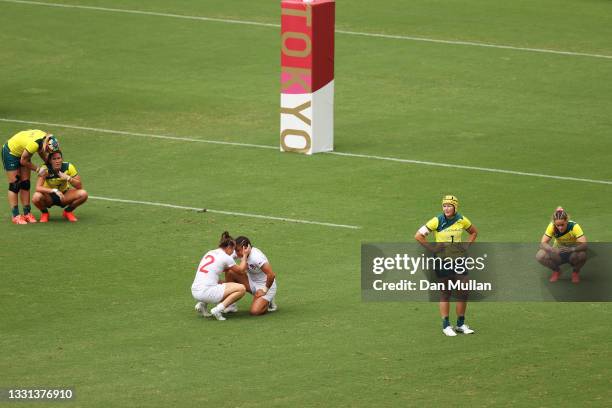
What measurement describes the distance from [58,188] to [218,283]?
6512 millimetres

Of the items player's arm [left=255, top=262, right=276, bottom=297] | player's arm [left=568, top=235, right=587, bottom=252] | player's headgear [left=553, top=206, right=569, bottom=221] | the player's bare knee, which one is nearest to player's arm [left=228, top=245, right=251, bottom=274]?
player's arm [left=255, top=262, right=276, bottom=297]

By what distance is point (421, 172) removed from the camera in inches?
1114

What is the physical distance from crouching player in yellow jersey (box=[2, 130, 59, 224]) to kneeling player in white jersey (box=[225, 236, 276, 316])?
5.97 meters

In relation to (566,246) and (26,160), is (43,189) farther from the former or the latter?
(566,246)

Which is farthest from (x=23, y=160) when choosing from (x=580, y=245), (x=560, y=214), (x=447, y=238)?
(x=580, y=245)

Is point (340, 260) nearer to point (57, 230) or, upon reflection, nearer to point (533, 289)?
point (533, 289)

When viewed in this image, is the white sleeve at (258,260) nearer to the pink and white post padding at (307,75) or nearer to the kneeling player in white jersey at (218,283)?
the kneeling player in white jersey at (218,283)

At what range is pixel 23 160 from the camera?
2455cm

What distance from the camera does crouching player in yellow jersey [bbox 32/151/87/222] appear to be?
24.5 metres

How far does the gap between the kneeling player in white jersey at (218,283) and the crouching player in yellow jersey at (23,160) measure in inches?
233

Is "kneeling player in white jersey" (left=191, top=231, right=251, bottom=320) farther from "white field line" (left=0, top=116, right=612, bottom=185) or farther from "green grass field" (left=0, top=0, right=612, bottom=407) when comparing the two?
"white field line" (left=0, top=116, right=612, bottom=185)

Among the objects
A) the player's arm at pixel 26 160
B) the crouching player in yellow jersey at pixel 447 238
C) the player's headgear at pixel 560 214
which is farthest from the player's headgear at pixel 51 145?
the player's headgear at pixel 560 214

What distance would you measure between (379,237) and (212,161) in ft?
22.1

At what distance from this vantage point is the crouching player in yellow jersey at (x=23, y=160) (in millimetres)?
24422
